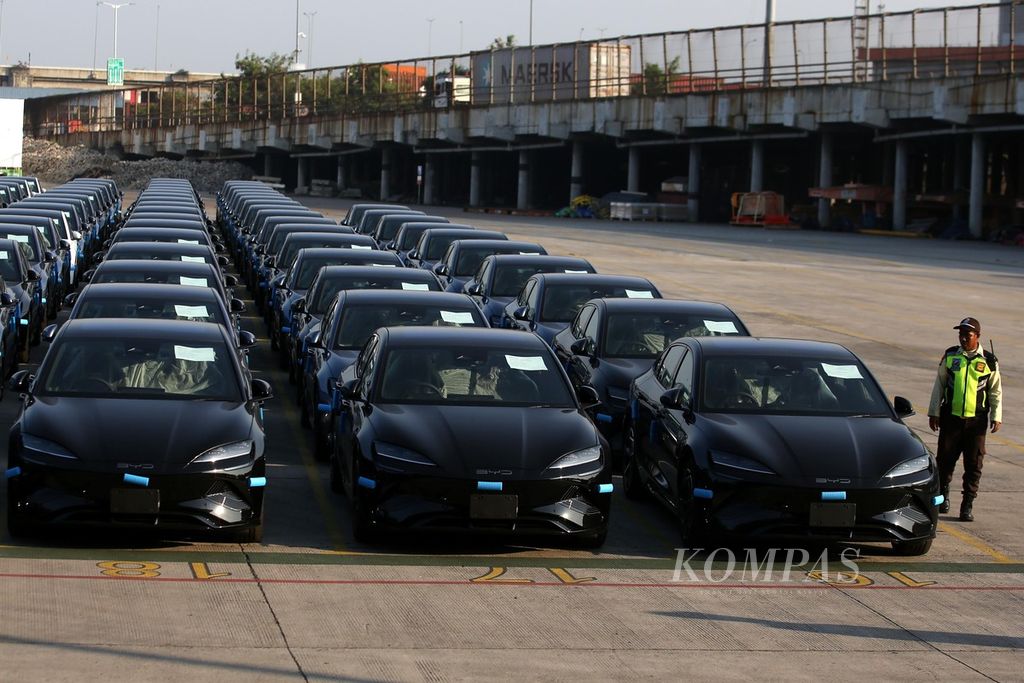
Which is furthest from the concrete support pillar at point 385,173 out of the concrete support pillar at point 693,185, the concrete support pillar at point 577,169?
the concrete support pillar at point 693,185

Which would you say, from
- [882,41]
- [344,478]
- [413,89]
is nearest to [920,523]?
[344,478]

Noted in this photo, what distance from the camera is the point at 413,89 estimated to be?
99250 millimetres

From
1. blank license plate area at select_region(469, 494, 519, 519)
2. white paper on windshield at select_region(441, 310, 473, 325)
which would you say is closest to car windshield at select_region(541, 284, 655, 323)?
white paper on windshield at select_region(441, 310, 473, 325)

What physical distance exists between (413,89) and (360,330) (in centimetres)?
8507

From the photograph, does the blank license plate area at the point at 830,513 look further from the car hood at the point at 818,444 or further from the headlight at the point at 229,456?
the headlight at the point at 229,456

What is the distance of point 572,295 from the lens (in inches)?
743

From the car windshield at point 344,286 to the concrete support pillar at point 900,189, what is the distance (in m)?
48.0

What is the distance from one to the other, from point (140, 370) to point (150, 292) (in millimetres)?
4553

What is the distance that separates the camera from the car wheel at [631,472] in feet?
43.7

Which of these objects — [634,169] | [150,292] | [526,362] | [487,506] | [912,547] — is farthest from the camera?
[634,169]

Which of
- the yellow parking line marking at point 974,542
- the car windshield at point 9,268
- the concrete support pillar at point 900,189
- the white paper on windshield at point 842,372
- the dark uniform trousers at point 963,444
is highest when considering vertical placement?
the concrete support pillar at point 900,189

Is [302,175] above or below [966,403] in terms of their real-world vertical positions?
above

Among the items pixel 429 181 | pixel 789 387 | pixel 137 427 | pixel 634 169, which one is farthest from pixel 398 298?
pixel 429 181

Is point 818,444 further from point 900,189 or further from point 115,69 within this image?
point 115,69
